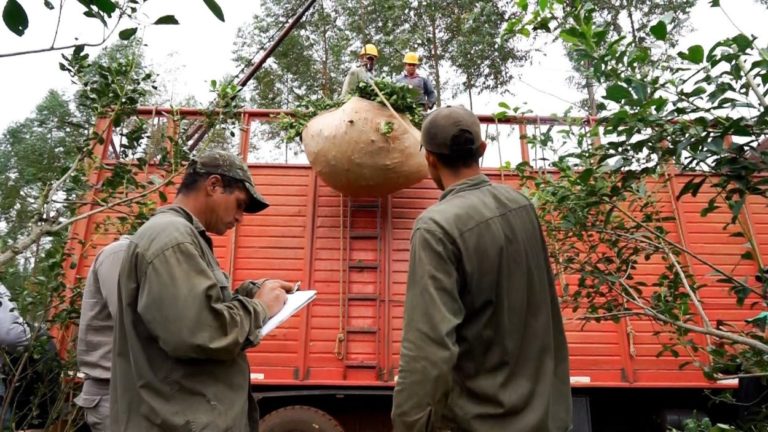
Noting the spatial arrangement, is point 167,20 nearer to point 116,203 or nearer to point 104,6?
point 104,6

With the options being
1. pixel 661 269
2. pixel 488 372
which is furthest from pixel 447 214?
pixel 661 269

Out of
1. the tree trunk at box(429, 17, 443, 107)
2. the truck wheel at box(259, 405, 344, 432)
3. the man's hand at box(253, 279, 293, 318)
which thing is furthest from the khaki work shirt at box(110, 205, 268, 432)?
the tree trunk at box(429, 17, 443, 107)

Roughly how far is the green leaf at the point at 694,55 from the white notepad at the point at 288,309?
1.57 metres

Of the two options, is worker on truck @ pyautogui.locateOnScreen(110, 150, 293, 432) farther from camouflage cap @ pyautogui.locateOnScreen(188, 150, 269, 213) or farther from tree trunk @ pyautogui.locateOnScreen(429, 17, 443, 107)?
tree trunk @ pyautogui.locateOnScreen(429, 17, 443, 107)

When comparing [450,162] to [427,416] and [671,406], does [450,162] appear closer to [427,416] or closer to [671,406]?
[427,416]

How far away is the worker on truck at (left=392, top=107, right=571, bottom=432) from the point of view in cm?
149

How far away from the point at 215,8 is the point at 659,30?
1542 millimetres

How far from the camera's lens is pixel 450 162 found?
181 centimetres

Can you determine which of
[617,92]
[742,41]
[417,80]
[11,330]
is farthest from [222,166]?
[417,80]

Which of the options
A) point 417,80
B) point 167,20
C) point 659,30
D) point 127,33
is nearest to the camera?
point 167,20

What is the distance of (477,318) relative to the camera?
1615 millimetres

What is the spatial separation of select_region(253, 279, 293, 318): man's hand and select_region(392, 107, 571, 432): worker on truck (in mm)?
598

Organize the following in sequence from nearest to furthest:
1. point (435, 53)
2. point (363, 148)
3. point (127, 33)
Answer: point (127, 33) < point (363, 148) < point (435, 53)

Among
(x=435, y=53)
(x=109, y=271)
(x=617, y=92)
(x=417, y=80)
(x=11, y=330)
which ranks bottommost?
(x=11, y=330)
